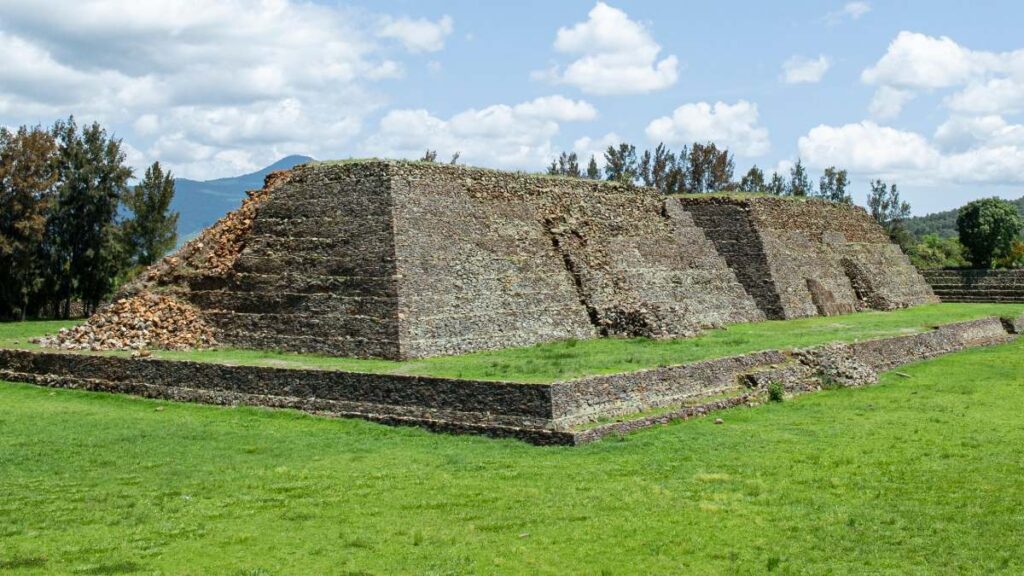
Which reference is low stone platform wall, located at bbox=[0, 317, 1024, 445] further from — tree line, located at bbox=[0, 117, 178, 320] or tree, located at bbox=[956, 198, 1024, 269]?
tree, located at bbox=[956, 198, 1024, 269]

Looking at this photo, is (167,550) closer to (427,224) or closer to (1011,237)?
(427,224)

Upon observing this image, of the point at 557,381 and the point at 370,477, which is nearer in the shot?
the point at 370,477

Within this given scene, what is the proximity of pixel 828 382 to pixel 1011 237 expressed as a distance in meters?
33.0

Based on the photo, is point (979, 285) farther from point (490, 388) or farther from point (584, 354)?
point (490, 388)

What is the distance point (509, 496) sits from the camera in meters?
12.0

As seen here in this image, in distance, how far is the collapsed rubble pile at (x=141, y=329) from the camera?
22703 mm

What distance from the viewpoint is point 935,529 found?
10.4 meters

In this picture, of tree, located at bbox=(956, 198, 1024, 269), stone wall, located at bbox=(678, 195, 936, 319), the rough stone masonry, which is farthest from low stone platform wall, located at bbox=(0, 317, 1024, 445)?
tree, located at bbox=(956, 198, 1024, 269)

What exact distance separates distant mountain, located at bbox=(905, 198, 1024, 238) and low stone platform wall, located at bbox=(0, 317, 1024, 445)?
113 m

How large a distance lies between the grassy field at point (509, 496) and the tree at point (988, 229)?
111 ft

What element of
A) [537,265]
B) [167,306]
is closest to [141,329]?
[167,306]

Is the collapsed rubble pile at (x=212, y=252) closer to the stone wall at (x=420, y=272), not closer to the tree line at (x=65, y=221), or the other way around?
the stone wall at (x=420, y=272)

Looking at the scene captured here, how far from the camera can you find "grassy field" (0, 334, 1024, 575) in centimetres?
970

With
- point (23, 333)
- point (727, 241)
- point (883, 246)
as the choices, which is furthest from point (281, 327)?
point (883, 246)
